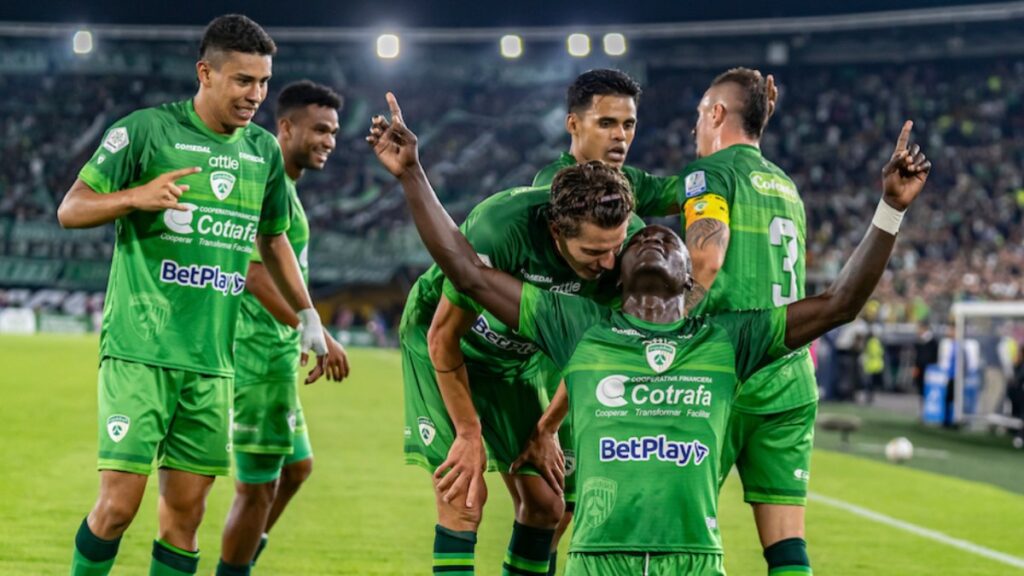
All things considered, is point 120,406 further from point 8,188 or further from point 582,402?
point 8,188

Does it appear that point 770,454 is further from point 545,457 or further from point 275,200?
point 275,200

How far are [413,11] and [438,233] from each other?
47314 millimetres

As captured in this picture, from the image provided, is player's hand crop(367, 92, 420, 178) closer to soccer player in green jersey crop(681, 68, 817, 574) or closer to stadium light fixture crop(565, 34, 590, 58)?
soccer player in green jersey crop(681, 68, 817, 574)

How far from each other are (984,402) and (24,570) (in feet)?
53.6

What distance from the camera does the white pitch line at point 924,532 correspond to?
883cm

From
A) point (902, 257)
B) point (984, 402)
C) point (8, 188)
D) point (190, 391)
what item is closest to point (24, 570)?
point (190, 391)

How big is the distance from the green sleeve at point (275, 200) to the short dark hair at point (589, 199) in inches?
73.3

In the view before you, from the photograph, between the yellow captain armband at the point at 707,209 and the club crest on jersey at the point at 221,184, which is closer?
the yellow captain armband at the point at 707,209

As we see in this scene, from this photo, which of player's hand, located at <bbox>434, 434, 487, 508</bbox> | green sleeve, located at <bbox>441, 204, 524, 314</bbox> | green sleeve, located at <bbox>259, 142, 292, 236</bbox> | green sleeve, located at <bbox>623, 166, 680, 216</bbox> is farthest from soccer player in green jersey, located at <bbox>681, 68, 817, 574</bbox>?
green sleeve, located at <bbox>259, 142, 292, 236</bbox>

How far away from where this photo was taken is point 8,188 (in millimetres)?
43656

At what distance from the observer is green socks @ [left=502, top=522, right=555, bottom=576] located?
5.35 meters

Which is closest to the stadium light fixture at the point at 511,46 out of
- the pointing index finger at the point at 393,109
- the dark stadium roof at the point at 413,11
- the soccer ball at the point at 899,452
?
the dark stadium roof at the point at 413,11

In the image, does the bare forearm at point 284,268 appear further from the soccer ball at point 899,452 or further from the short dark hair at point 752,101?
the soccer ball at point 899,452

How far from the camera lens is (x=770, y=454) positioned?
496cm
